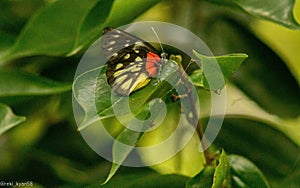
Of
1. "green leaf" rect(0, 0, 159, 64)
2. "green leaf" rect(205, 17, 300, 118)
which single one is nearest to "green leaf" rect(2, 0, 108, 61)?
"green leaf" rect(0, 0, 159, 64)

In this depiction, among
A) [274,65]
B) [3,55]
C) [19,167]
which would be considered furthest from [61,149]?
[274,65]

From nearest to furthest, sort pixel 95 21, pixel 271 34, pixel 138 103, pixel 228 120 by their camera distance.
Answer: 1. pixel 138 103
2. pixel 95 21
3. pixel 228 120
4. pixel 271 34

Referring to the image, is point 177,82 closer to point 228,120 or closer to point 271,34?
point 228,120

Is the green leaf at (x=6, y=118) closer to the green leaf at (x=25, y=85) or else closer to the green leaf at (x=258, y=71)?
the green leaf at (x=25, y=85)

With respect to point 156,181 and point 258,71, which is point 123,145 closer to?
point 156,181

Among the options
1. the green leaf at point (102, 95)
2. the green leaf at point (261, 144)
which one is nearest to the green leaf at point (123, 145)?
the green leaf at point (102, 95)

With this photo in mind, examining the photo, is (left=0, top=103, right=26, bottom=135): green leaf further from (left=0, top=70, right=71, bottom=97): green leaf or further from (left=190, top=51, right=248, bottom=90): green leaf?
(left=190, top=51, right=248, bottom=90): green leaf
